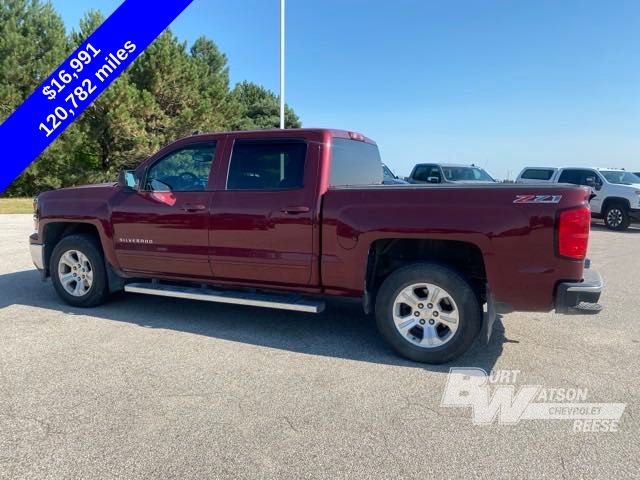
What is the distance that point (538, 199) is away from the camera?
3400 millimetres

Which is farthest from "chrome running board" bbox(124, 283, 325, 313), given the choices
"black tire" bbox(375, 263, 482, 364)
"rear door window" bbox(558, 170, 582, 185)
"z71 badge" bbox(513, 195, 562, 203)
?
"rear door window" bbox(558, 170, 582, 185)

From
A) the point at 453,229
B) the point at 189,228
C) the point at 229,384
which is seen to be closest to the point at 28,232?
the point at 189,228

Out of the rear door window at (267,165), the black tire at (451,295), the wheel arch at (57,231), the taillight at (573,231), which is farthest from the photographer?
the wheel arch at (57,231)

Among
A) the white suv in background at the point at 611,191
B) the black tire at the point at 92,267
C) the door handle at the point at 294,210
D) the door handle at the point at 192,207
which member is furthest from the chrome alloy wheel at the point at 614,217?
the black tire at the point at 92,267

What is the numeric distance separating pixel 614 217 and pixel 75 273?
51.3ft

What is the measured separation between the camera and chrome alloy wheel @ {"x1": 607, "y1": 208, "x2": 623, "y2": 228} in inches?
582

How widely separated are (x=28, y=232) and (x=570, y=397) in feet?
41.6

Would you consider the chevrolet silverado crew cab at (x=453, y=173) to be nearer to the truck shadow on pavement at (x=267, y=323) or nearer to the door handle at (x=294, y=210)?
the truck shadow on pavement at (x=267, y=323)

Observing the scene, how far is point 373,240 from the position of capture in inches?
154

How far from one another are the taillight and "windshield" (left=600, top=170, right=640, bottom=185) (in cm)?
1426

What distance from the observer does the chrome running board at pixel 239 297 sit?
4.18m

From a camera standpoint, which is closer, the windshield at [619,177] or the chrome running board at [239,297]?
the chrome running board at [239,297]

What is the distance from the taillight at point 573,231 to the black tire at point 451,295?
0.75m

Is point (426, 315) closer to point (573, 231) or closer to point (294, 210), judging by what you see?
point (573, 231)
